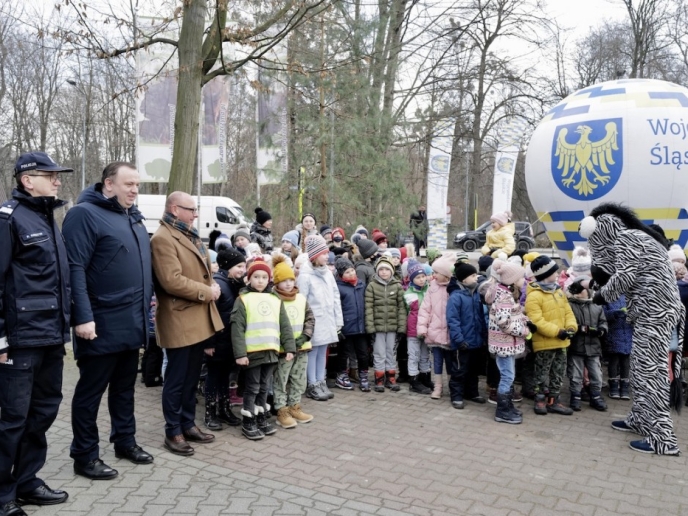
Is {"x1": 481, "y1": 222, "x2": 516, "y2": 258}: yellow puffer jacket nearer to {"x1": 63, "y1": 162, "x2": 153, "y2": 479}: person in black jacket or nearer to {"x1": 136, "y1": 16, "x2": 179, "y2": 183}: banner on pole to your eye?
{"x1": 63, "y1": 162, "x2": 153, "y2": 479}: person in black jacket

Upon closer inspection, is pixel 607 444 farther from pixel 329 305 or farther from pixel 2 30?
pixel 2 30

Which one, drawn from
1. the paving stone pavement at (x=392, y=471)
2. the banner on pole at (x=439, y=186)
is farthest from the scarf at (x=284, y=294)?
the banner on pole at (x=439, y=186)

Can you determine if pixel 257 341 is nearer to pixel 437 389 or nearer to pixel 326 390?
pixel 326 390

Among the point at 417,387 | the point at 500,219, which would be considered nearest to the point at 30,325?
the point at 417,387

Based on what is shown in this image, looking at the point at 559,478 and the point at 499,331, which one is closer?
the point at 559,478

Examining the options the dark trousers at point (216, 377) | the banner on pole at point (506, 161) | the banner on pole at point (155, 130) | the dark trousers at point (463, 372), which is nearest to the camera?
the dark trousers at point (216, 377)

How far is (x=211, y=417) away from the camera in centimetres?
549

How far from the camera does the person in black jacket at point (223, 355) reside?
17.7 ft

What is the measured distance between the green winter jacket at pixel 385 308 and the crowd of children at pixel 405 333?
0.5 inches

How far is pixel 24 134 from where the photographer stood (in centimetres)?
3431

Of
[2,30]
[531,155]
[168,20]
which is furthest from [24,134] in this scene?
[531,155]

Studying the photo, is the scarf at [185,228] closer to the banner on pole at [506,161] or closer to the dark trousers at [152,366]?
the dark trousers at [152,366]

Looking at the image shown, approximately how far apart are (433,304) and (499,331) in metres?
0.86

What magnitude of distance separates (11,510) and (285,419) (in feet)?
8.26
